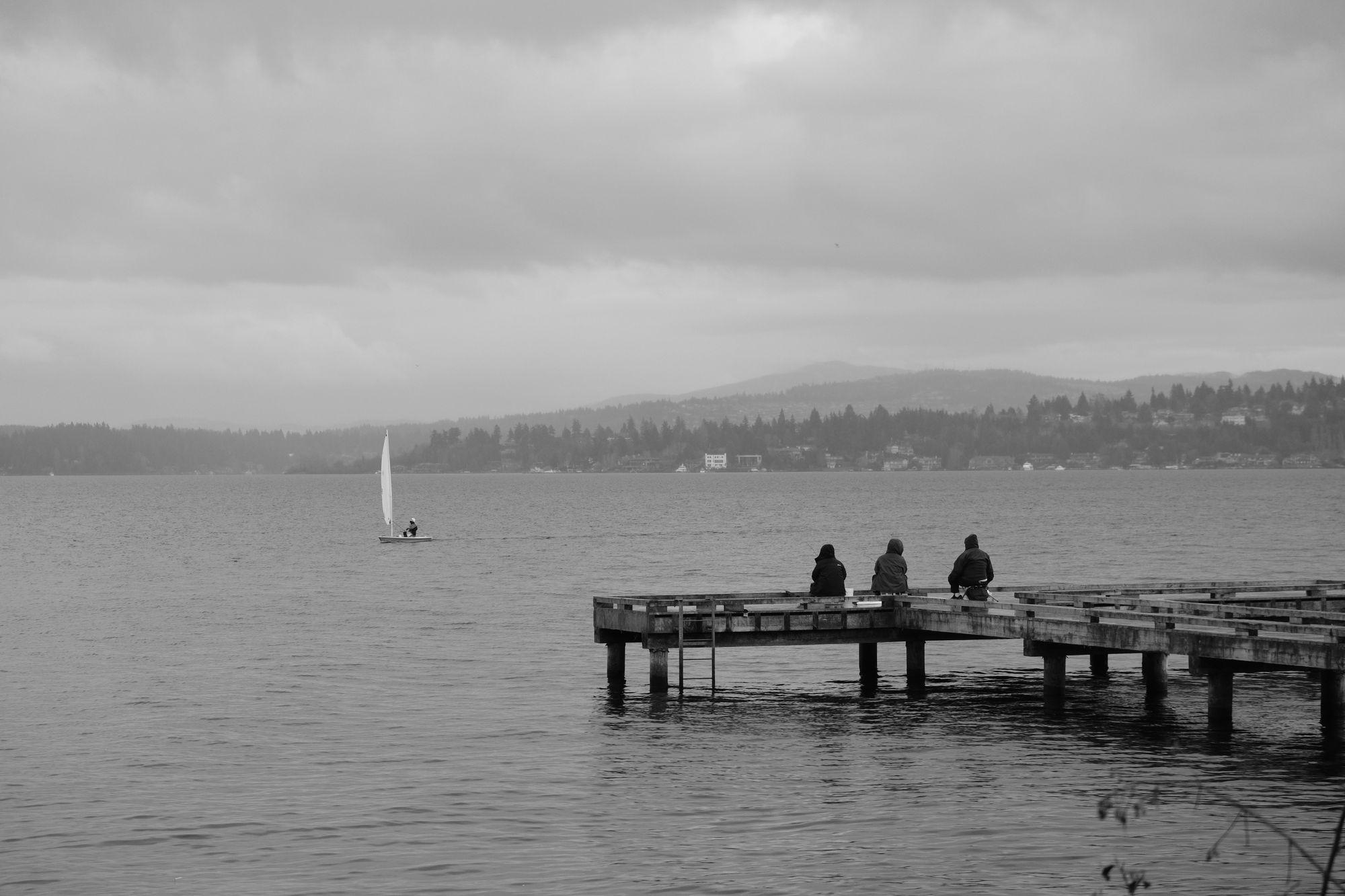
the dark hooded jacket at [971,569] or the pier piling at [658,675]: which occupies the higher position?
the dark hooded jacket at [971,569]

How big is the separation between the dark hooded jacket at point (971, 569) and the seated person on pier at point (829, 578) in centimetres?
235

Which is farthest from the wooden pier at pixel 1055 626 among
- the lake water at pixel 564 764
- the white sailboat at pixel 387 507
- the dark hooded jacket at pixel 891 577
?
the white sailboat at pixel 387 507

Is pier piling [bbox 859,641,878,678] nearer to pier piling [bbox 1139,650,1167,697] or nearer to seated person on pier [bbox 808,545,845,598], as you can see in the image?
seated person on pier [bbox 808,545,845,598]

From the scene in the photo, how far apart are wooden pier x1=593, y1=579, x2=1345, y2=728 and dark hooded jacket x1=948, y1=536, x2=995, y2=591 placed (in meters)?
0.44

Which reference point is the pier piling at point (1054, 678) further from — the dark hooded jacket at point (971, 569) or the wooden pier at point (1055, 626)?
the dark hooded jacket at point (971, 569)

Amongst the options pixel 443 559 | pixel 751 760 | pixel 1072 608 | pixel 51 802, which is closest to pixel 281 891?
pixel 51 802

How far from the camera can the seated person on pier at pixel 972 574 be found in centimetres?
3388

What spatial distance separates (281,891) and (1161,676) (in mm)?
19985

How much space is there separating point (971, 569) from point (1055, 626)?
3.43 metres

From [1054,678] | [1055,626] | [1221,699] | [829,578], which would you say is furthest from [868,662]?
[1221,699]

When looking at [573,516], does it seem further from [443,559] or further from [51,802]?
[51,802]

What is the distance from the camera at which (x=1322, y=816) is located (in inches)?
910

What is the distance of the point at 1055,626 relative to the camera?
31.0m

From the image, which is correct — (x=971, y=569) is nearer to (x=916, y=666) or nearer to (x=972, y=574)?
(x=972, y=574)
